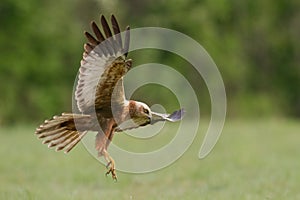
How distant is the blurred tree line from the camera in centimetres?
2747

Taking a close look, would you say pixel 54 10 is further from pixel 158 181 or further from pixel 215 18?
pixel 158 181

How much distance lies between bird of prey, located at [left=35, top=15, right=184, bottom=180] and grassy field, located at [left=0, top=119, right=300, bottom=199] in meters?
1.51

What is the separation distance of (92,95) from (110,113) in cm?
21

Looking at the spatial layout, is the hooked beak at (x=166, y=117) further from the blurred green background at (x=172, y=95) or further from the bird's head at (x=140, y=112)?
the blurred green background at (x=172, y=95)

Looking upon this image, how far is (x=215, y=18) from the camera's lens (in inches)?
1305

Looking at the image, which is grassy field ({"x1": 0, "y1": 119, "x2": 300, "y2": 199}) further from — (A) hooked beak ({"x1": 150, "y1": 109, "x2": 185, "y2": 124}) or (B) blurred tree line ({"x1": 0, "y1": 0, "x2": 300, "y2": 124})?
(B) blurred tree line ({"x1": 0, "y1": 0, "x2": 300, "y2": 124})

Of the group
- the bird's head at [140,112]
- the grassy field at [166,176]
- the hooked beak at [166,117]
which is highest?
the grassy field at [166,176]

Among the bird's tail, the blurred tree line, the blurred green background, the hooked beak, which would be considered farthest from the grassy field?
the blurred tree line

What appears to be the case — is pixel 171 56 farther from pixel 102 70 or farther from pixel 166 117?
pixel 102 70

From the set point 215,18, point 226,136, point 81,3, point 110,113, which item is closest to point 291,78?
point 215,18

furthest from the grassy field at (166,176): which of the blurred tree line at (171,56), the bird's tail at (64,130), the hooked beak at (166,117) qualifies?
the blurred tree line at (171,56)

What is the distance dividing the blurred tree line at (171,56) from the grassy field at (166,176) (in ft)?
38.6

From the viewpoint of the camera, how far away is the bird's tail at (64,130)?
5.99 metres

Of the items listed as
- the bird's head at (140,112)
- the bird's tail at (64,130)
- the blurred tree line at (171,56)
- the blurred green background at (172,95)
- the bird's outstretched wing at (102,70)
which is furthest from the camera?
the blurred tree line at (171,56)
